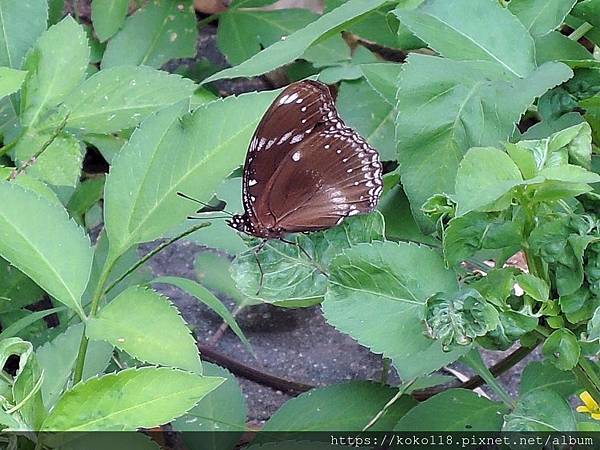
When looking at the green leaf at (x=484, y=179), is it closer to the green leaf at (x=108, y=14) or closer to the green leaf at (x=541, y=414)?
the green leaf at (x=541, y=414)

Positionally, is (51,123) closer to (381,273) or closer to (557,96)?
(381,273)

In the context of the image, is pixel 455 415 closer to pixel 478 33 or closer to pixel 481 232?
pixel 481 232

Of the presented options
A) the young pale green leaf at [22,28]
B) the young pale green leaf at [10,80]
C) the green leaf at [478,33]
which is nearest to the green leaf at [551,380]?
the green leaf at [478,33]

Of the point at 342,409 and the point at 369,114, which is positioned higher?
the point at 369,114

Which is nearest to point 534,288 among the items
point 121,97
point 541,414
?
point 541,414

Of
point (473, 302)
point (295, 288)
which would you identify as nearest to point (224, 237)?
point (295, 288)

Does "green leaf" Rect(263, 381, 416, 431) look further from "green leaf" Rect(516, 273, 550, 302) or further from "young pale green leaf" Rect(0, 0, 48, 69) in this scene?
"young pale green leaf" Rect(0, 0, 48, 69)

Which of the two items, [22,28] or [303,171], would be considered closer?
[303,171]
